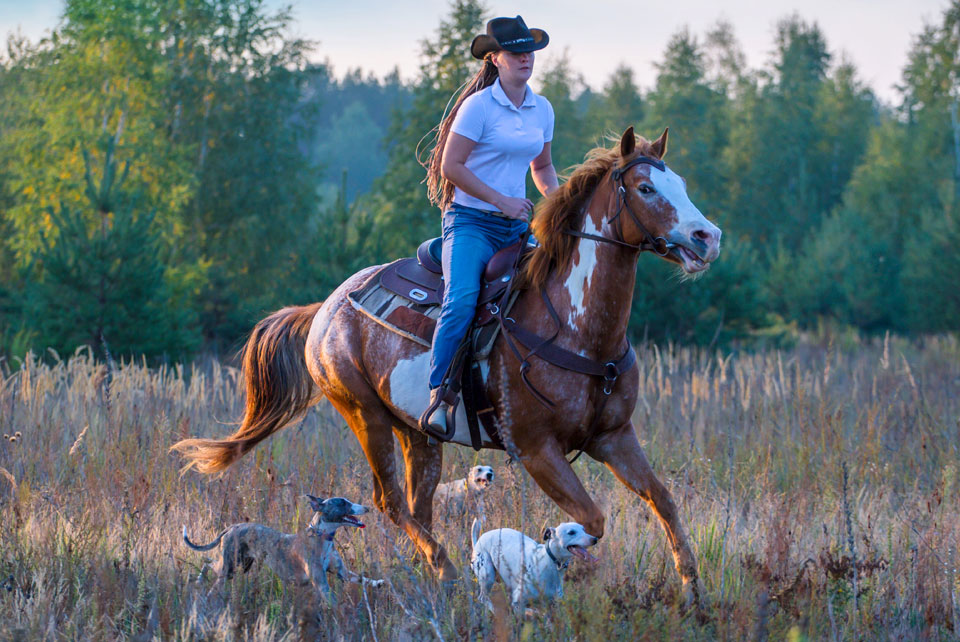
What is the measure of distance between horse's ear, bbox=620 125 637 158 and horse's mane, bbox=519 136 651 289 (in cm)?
11

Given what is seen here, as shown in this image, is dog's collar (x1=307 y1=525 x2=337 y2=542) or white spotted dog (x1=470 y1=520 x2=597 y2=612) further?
dog's collar (x1=307 y1=525 x2=337 y2=542)

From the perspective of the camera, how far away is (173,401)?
8523mm

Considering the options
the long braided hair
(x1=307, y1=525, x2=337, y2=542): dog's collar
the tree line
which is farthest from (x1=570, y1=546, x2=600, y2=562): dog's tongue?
the tree line

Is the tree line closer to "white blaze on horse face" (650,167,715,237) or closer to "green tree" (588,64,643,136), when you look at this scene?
"green tree" (588,64,643,136)

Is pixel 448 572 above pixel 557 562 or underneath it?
underneath

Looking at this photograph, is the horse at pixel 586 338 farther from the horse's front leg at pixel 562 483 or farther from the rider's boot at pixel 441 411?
the rider's boot at pixel 441 411

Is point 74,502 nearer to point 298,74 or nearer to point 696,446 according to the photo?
point 696,446

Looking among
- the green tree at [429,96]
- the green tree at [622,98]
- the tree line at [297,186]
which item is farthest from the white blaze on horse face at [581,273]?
the green tree at [622,98]

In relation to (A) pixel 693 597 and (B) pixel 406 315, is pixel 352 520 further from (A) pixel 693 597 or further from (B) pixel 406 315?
(A) pixel 693 597

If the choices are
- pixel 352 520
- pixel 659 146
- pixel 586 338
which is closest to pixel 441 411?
pixel 352 520

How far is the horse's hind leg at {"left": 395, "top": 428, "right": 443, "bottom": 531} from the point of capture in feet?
18.3

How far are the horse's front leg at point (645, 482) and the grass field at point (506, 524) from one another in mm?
116

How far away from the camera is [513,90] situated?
493cm

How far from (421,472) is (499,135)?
2014 mm
